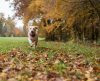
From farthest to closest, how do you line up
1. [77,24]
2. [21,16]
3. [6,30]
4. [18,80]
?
[6,30], [21,16], [77,24], [18,80]

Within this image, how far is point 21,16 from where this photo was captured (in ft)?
129

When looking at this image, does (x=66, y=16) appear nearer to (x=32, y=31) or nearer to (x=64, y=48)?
(x=64, y=48)

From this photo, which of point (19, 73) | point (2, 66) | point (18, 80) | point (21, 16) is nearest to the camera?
point (18, 80)

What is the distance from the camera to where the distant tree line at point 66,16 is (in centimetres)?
2203

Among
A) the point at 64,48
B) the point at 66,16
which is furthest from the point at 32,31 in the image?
the point at 66,16

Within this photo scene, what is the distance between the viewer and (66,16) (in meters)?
25.3

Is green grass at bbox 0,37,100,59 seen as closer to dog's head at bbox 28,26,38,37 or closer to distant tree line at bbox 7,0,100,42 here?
dog's head at bbox 28,26,38,37

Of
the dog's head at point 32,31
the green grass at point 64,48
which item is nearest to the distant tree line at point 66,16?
the green grass at point 64,48

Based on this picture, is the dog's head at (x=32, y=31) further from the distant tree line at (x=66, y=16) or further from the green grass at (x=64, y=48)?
the distant tree line at (x=66, y=16)

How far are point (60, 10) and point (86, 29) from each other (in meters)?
12.5

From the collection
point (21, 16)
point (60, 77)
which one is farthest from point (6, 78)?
point (21, 16)

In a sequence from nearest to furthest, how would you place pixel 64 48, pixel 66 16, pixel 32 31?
pixel 32 31 < pixel 64 48 < pixel 66 16

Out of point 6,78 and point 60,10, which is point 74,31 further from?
point 6,78

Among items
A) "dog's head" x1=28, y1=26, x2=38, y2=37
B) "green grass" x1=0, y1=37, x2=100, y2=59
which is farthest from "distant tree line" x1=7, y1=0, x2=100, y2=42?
"dog's head" x1=28, y1=26, x2=38, y2=37
